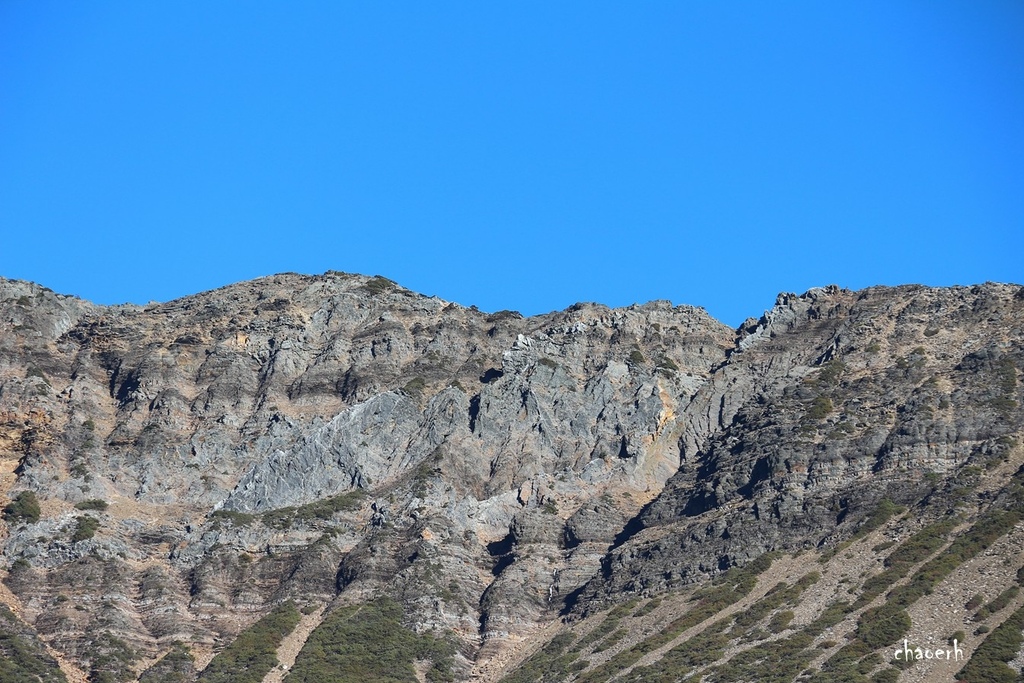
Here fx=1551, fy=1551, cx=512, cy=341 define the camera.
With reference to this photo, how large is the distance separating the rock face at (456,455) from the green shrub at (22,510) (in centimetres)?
40

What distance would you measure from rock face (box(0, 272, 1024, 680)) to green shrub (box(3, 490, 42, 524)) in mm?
405

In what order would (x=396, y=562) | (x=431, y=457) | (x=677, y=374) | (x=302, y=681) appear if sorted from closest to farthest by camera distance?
1. (x=302, y=681)
2. (x=396, y=562)
3. (x=431, y=457)
4. (x=677, y=374)

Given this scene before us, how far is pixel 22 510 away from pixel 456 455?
47416 mm

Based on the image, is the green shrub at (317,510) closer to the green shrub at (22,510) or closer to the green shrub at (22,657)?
the green shrub at (22,510)

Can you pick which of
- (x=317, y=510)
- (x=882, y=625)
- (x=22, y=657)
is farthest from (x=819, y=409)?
(x=22, y=657)

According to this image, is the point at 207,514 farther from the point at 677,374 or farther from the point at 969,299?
the point at 969,299

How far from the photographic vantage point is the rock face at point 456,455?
508ft

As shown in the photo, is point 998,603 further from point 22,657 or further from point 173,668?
point 22,657

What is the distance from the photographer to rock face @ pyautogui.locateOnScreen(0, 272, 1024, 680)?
155m

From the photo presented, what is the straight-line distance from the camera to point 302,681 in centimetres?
14162

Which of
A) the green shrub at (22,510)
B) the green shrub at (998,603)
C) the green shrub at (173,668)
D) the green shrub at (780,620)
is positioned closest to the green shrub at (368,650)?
the green shrub at (173,668)

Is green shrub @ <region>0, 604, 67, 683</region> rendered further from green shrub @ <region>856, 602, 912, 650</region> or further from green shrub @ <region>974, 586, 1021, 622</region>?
green shrub @ <region>974, 586, 1021, 622</region>

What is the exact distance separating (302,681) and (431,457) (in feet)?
130

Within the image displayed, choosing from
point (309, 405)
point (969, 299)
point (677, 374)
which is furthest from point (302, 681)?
point (969, 299)
